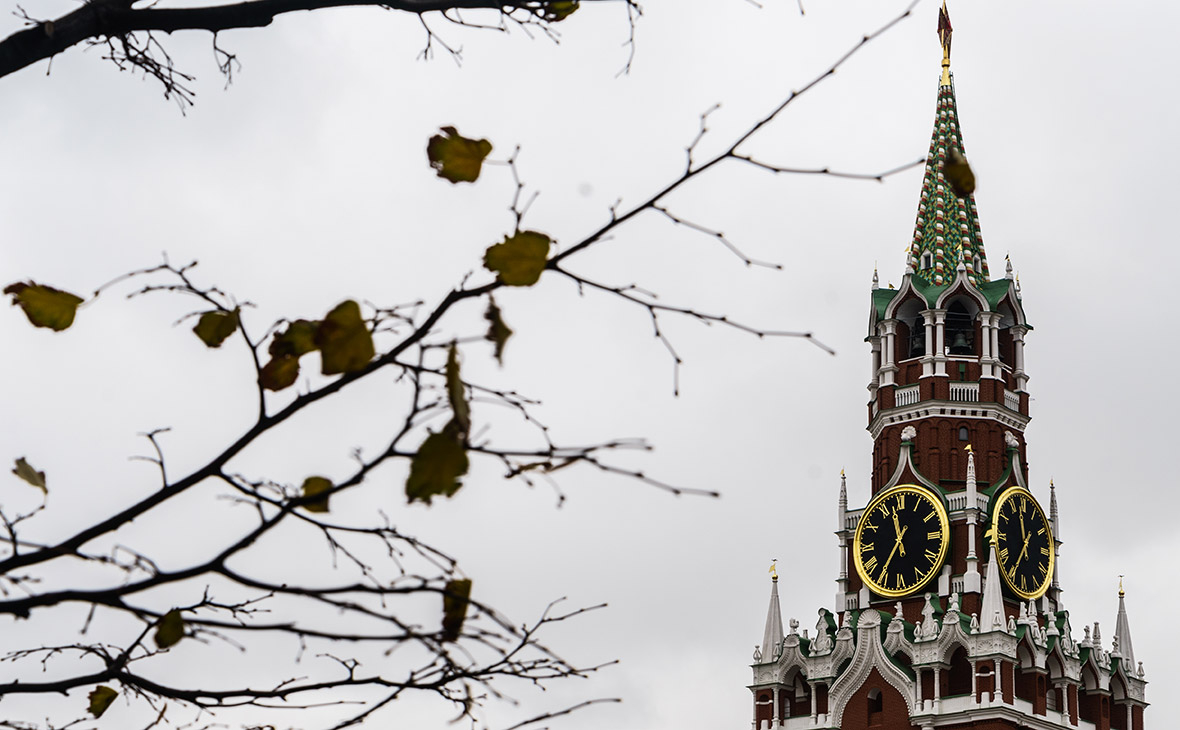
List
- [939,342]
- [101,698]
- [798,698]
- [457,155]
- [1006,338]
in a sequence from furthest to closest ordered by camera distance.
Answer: [1006,338]
[939,342]
[798,698]
[101,698]
[457,155]

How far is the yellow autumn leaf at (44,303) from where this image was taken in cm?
623

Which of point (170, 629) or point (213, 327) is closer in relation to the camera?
point (170, 629)

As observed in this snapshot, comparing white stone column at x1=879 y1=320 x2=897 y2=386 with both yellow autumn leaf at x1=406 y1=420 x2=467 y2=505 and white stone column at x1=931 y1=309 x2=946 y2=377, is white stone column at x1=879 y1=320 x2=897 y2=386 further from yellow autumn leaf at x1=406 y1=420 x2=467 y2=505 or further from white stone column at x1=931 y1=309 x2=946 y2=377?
yellow autumn leaf at x1=406 y1=420 x2=467 y2=505

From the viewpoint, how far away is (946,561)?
64.7 metres

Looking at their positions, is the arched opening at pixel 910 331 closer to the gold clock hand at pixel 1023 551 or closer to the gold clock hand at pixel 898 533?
the gold clock hand at pixel 898 533

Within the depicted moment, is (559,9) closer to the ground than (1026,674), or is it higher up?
closer to the ground

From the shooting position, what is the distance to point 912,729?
207ft

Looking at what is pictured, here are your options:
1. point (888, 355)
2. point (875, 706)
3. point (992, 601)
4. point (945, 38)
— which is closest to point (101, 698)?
point (992, 601)

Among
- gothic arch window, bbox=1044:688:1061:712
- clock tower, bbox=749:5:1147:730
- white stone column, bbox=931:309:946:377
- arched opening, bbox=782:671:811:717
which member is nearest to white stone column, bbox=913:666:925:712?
clock tower, bbox=749:5:1147:730

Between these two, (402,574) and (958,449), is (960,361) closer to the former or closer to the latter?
(958,449)

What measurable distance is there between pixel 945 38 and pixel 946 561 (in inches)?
862

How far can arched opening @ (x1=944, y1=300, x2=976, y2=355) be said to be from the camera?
6925cm

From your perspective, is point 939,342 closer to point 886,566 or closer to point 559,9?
point 886,566

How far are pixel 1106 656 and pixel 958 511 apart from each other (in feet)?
24.7
